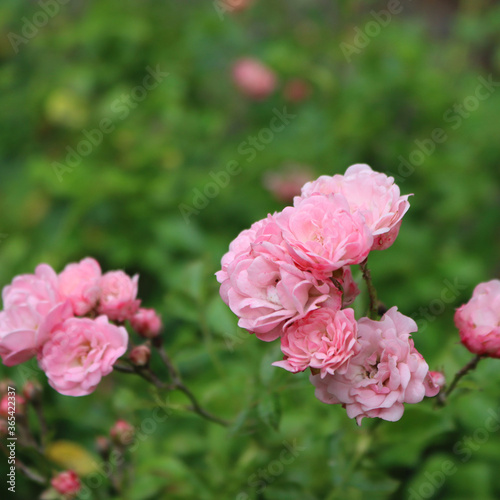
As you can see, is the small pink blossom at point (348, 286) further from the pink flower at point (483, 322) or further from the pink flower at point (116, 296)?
the pink flower at point (116, 296)

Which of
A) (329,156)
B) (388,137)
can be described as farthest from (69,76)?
(388,137)

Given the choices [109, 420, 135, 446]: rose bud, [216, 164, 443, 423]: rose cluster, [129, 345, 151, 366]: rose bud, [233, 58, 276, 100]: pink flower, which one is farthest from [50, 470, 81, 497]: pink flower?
[233, 58, 276, 100]: pink flower

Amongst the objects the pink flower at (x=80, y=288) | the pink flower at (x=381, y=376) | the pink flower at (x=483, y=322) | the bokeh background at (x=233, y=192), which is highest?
the pink flower at (x=381, y=376)

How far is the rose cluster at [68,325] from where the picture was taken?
973 mm

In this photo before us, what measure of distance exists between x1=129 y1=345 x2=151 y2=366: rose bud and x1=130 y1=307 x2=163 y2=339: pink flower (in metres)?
0.06

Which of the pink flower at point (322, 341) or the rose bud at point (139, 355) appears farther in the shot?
the rose bud at point (139, 355)

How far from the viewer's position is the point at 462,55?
340 cm

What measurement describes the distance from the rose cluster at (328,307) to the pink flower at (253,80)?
218 cm

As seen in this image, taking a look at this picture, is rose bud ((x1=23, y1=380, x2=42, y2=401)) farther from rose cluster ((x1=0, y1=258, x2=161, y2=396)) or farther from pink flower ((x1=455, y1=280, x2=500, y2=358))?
pink flower ((x1=455, y1=280, x2=500, y2=358))

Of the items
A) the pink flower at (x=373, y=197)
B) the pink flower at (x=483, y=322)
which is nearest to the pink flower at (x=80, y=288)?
the pink flower at (x=373, y=197)

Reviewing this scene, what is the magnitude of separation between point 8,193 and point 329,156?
58.1 inches

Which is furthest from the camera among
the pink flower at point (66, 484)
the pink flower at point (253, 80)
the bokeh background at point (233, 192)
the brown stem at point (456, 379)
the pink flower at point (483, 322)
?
the pink flower at point (253, 80)

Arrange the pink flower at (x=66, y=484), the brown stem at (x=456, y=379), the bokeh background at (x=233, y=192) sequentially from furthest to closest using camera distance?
the bokeh background at (x=233, y=192), the pink flower at (x=66, y=484), the brown stem at (x=456, y=379)

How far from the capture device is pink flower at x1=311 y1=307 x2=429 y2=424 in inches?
32.5
